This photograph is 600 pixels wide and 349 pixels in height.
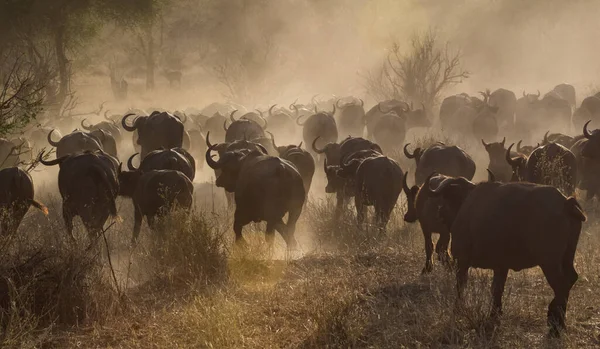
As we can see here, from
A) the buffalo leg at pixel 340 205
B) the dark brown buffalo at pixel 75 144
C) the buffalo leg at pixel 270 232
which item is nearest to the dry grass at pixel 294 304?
the buffalo leg at pixel 270 232

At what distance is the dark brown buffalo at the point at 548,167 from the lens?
37.3 feet

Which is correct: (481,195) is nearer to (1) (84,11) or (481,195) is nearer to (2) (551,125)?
(2) (551,125)

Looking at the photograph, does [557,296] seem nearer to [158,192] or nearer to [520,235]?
[520,235]

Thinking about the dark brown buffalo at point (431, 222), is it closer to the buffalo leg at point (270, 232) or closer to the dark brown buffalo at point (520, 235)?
the dark brown buffalo at point (520, 235)

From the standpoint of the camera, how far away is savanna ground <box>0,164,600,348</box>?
622 cm

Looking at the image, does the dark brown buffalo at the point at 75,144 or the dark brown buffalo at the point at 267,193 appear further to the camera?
the dark brown buffalo at the point at 75,144

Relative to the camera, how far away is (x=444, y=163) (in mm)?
12516

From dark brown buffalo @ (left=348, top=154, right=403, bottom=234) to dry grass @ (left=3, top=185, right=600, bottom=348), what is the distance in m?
1.63

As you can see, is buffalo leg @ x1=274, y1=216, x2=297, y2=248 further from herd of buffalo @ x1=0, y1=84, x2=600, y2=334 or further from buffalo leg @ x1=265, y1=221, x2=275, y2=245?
buffalo leg @ x1=265, y1=221, x2=275, y2=245

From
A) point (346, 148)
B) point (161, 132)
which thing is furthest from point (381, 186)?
point (161, 132)

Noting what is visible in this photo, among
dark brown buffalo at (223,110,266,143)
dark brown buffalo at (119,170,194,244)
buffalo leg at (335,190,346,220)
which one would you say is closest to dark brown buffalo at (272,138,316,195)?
buffalo leg at (335,190,346,220)

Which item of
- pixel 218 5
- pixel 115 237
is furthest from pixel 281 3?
pixel 115 237

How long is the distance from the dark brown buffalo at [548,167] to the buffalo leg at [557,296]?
522cm

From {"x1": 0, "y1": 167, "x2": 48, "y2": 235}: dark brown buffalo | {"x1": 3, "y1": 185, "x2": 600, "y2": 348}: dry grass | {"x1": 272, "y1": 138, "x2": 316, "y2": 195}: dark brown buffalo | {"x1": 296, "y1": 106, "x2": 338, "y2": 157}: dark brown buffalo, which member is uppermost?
{"x1": 296, "y1": 106, "x2": 338, "y2": 157}: dark brown buffalo
